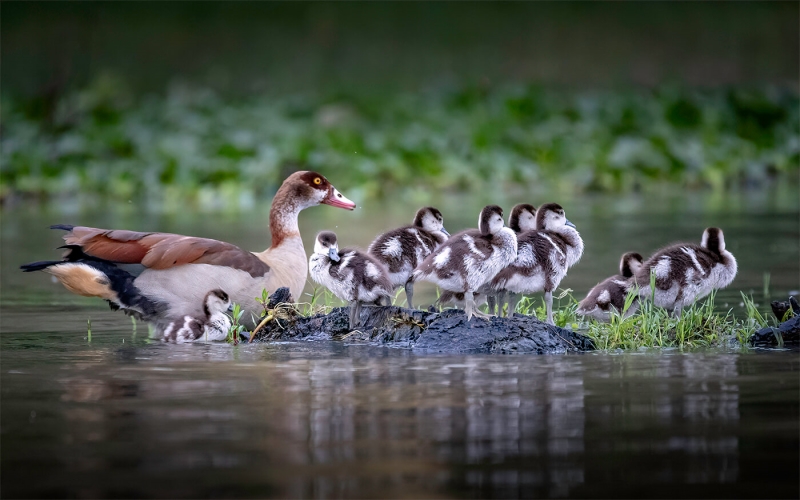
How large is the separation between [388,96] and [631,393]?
1790cm

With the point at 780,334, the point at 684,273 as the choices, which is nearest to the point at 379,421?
the point at 780,334

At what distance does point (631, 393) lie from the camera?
571cm

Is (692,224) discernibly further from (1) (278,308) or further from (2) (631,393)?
(2) (631,393)

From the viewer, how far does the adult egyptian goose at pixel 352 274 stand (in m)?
7.39

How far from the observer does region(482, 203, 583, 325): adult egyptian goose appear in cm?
722

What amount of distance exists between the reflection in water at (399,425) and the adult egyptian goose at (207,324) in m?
0.88

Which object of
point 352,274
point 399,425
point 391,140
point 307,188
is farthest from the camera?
point 391,140

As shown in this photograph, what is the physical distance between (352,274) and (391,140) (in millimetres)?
13619

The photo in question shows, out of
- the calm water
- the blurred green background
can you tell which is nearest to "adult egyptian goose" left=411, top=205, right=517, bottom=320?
the calm water

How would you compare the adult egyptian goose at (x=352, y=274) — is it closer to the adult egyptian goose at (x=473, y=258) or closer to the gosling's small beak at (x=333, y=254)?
the gosling's small beak at (x=333, y=254)

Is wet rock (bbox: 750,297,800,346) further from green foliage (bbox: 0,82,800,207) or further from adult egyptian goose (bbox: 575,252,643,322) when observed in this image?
green foliage (bbox: 0,82,800,207)

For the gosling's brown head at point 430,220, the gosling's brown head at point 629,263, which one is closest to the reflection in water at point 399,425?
the gosling's brown head at point 430,220

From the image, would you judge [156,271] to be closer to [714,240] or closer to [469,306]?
[469,306]

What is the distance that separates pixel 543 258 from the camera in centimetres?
731
